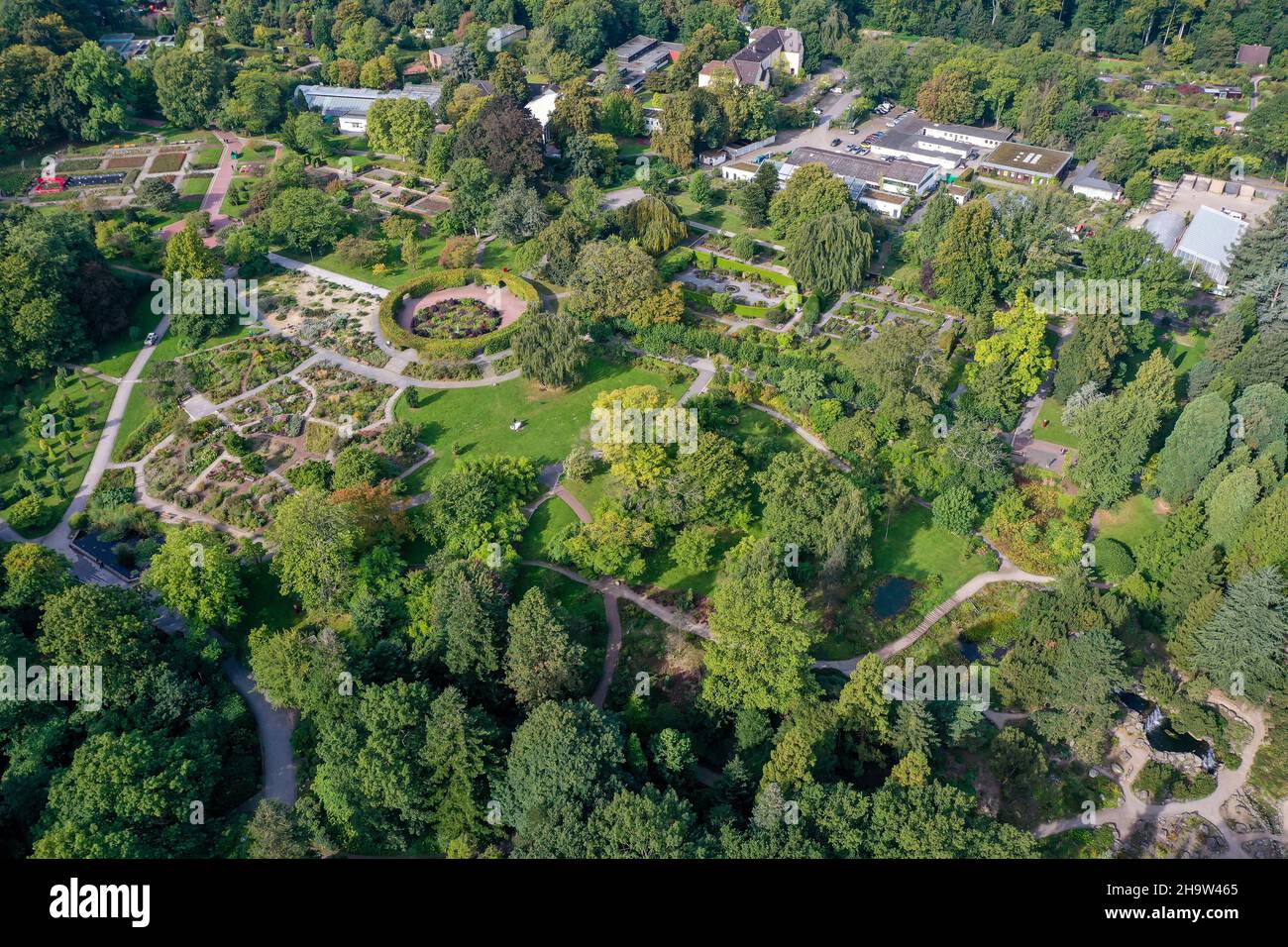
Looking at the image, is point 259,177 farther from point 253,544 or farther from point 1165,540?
point 1165,540

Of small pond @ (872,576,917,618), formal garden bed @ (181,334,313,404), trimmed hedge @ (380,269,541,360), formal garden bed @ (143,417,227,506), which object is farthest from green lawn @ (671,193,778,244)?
formal garden bed @ (143,417,227,506)

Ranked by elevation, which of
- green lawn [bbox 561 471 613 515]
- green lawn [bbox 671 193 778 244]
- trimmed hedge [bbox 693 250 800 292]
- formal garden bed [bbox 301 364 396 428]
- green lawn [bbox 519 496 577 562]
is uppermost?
green lawn [bbox 671 193 778 244]

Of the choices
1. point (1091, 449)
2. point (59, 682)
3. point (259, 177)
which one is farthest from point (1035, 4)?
point (59, 682)

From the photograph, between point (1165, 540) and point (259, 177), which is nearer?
point (1165, 540)

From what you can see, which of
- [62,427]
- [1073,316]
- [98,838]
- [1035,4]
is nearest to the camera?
[98,838]

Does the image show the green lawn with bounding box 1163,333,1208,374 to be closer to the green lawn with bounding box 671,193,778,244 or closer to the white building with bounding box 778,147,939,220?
the white building with bounding box 778,147,939,220

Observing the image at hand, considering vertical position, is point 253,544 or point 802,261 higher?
point 802,261

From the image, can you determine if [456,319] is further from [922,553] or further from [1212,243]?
[1212,243]

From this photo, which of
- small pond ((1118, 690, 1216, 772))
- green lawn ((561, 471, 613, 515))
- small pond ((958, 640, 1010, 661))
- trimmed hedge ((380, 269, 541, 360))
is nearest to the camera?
small pond ((1118, 690, 1216, 772))
